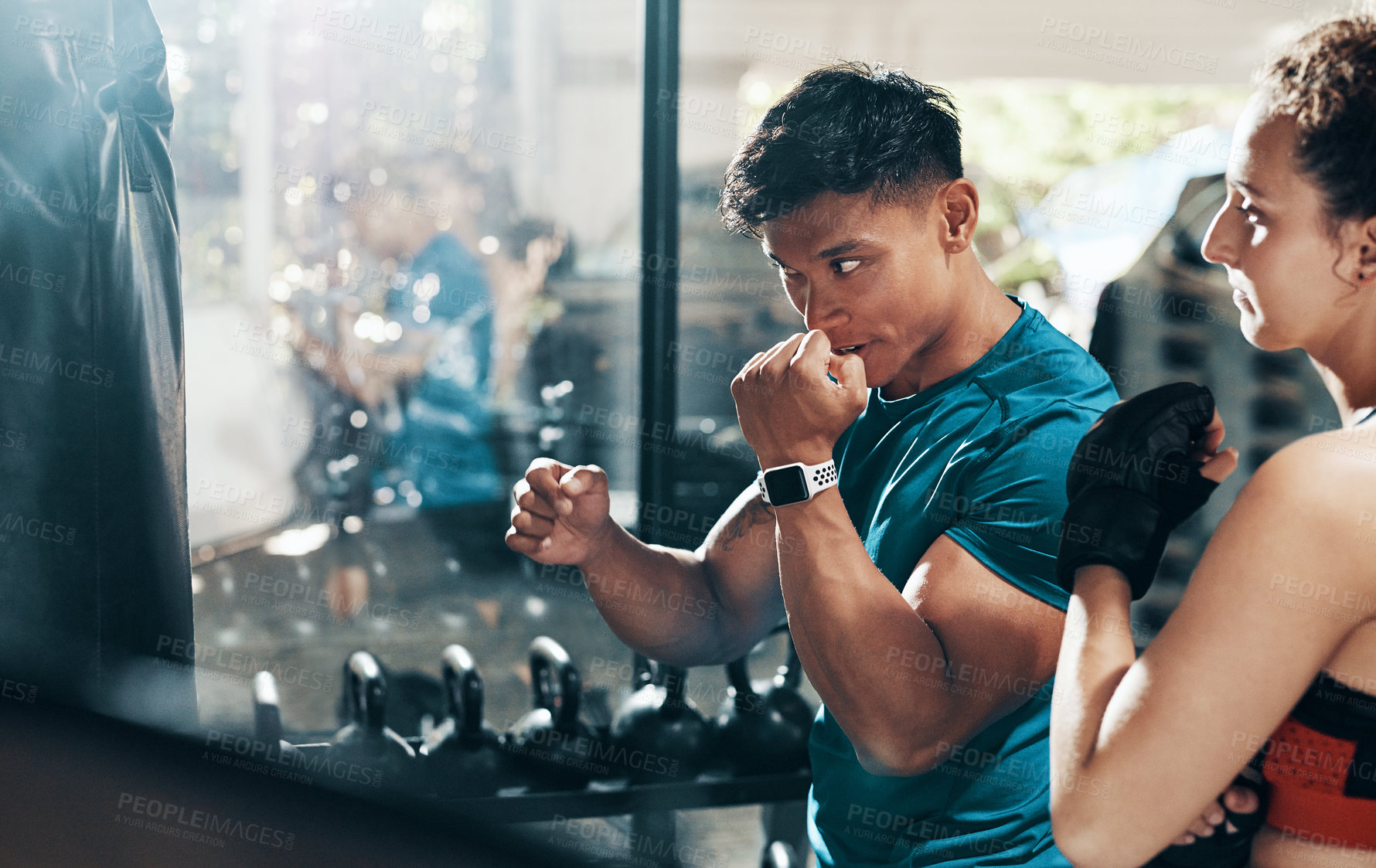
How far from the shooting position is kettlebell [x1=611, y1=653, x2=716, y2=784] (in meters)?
1.79

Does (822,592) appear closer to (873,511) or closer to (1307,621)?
(873,511)

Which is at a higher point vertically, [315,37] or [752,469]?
[315,37]

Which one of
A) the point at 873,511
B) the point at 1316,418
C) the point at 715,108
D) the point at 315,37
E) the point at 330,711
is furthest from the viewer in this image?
the point at 315,37

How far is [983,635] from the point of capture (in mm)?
945

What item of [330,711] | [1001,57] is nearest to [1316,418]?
[1001,57]

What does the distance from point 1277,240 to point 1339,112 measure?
0.10 m

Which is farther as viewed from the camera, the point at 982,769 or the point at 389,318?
the point at 389,318

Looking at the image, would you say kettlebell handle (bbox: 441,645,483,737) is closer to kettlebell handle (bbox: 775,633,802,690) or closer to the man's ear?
kettlebell handle (bbox: 775,633,802,690)

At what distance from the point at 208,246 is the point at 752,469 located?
2682 millimetres

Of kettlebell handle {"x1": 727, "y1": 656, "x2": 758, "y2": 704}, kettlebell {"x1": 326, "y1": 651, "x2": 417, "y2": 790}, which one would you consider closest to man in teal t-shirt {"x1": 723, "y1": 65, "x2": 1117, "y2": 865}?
kettlebell handle {"x1": 727, "y1": 656, "x2": 758, "y2": 704}

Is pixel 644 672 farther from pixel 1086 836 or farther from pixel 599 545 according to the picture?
pixel 1086 836

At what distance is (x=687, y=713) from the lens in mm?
1888

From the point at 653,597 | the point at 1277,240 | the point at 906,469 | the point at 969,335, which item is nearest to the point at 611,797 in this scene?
the point at 653,597

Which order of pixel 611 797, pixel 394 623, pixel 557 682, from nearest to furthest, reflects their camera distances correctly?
pixel 611 797, pixel 557 682, pixel 394 623
